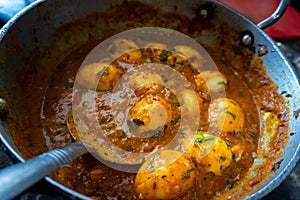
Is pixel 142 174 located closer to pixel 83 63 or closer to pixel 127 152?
pixel 127 152

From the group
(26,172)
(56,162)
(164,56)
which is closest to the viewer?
(26,172)

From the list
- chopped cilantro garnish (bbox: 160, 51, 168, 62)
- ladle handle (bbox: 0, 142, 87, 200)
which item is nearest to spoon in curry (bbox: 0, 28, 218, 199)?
ladle handle (bbox: 0, 142, 87, 200)

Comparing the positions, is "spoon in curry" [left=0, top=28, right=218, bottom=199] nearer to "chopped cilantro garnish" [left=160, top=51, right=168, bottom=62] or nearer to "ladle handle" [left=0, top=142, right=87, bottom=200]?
"ladle handle" [left=0, top=142, right=87, bottom=200]

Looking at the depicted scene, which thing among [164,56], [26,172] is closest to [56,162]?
[26,172]

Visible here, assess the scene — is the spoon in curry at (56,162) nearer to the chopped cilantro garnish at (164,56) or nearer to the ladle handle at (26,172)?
the ladle handle at (26,172)

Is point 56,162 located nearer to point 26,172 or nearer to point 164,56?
point 26,172

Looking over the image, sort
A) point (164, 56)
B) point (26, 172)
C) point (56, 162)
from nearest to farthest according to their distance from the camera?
1. point (26, 172)
2. point (56, 162)
3. point (164, 56)

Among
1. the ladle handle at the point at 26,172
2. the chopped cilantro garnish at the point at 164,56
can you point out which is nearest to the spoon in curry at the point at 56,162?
the ladle handle at the point at 26,172

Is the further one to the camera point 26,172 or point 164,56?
point 164,56
